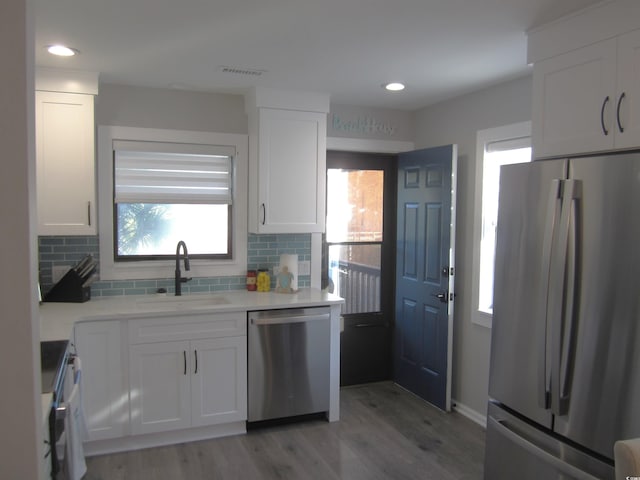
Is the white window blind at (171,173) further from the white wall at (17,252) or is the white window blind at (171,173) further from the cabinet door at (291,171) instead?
the white wall at (17,252)

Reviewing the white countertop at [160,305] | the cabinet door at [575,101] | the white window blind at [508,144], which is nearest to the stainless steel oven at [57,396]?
the white countertop at [160,305]

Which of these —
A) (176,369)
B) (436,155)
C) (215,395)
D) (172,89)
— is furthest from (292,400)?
(172,89)

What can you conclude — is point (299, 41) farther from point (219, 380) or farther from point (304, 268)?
point (219, 380)

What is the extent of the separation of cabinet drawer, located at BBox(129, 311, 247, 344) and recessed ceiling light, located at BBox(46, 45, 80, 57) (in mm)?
1578

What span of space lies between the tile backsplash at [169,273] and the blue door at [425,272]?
0.83 m

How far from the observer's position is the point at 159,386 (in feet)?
10.4

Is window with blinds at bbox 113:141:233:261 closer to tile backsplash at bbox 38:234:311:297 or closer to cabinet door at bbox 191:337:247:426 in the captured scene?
tile backsplash at bbox 38:234:311:297

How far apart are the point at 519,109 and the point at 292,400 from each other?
2459mm

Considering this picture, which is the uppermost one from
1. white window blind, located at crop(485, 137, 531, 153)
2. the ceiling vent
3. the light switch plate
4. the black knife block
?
the ceiling vent

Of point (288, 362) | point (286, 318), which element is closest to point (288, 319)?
point (286, 318)

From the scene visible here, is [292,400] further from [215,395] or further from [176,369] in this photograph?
[176,369]

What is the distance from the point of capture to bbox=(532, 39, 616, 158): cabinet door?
6.66 feet

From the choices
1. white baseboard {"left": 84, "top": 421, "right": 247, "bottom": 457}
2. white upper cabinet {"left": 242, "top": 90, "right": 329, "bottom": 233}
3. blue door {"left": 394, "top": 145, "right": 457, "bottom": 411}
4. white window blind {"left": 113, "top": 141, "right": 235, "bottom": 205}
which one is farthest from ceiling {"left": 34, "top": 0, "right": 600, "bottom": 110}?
white baseboard {"left": 84, "top": 421, "right": 247, "bottom": 457}

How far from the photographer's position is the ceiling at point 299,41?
2144 millimetres
